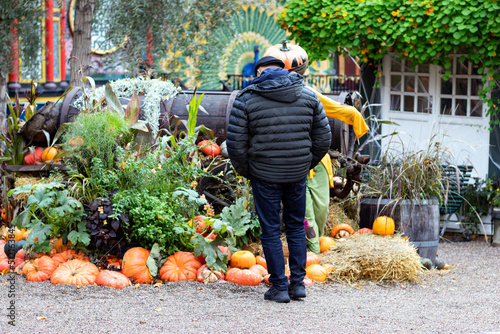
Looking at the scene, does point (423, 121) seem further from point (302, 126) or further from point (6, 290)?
point (6, 290)

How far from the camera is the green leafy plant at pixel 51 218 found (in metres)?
4.26

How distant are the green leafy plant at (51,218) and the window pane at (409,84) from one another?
196 inches

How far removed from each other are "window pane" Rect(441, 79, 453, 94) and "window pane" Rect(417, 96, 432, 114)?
0.80ft

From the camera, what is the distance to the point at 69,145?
471 centimetres

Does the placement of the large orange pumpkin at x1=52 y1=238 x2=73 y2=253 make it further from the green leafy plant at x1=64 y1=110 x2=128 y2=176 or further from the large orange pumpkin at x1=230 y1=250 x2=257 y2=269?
the large orange pumpkin at x1=230 y1=250 x2=257 y2=269

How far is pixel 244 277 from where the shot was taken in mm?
4328

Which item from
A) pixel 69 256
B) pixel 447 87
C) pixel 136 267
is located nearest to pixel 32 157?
pixel 69 256

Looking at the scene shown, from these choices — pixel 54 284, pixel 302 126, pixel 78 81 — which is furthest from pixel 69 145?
pixel 78 81

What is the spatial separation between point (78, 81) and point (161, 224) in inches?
179

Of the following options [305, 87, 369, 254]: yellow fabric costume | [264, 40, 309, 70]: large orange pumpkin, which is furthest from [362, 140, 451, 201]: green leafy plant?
[264, 40, 309, 70]: large orange pumpkin

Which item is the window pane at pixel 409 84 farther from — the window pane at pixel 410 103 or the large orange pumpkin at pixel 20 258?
the large orange pumpkin at pixel 20 258

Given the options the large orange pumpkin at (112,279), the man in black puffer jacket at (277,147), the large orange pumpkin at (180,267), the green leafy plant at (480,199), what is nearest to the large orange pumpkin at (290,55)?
the man in black puffer jacket at (277,147)

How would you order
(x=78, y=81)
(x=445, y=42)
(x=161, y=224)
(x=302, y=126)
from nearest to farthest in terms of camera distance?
(x=302, y=126), (x=161, y=224), (x=445, y=42), (x=78, y=81)

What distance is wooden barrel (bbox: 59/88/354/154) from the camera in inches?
229
